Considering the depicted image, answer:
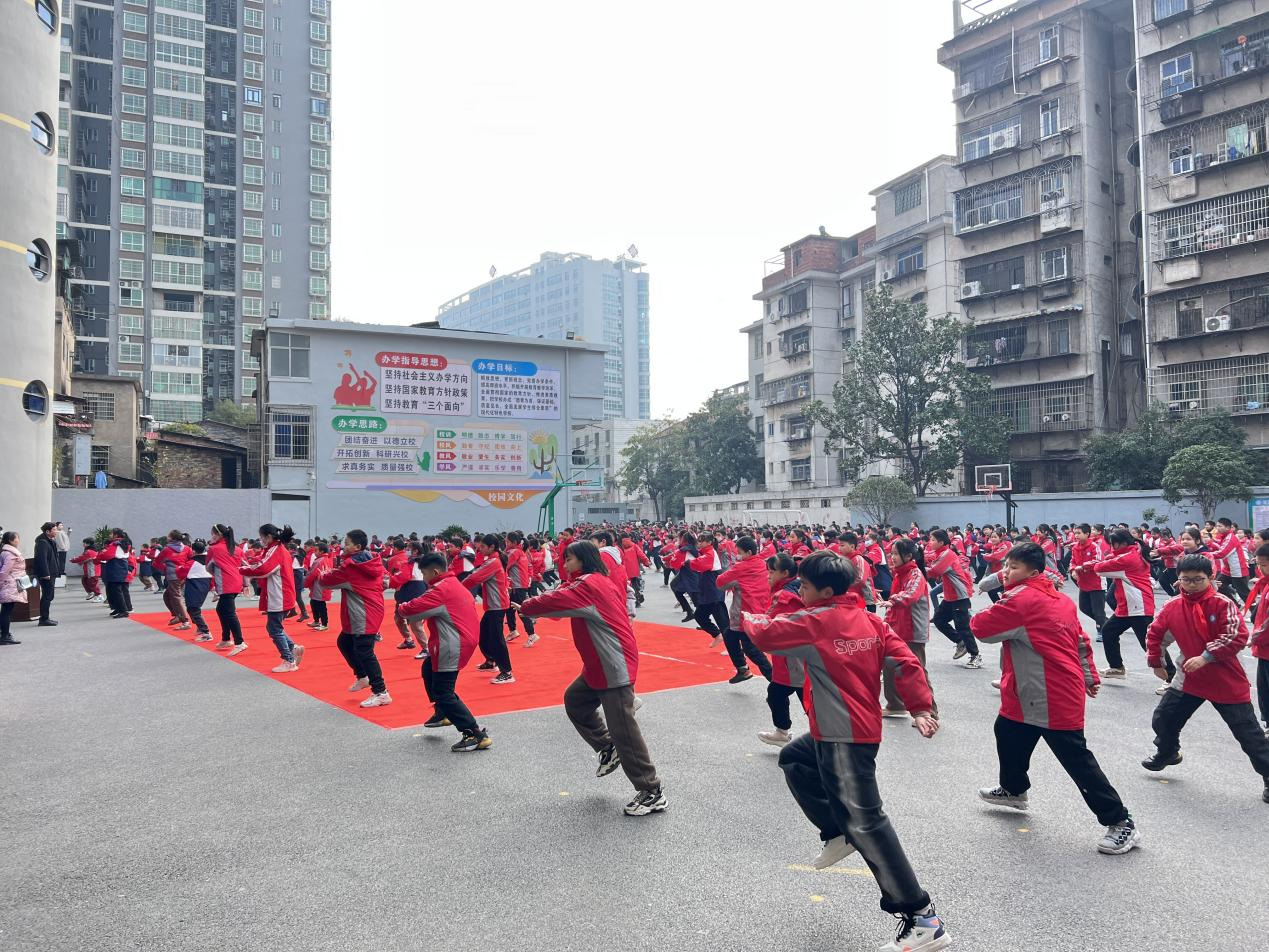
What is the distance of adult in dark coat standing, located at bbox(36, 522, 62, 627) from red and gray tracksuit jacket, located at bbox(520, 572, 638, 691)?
47.8 ft

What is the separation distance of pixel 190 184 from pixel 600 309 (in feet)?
256

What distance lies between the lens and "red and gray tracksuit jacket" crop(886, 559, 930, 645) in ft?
27.9

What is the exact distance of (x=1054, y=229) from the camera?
3906 cm

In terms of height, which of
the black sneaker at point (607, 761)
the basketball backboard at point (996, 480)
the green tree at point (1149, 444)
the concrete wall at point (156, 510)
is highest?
the green tree at point (1149, 444)

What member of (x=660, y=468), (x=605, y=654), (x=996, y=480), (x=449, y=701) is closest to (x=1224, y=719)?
(x=605, y=654)

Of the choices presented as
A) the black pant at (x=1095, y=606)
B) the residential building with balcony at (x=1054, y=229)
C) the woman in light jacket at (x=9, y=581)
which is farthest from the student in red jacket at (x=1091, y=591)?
the residential building with balcony at (x=1054, y=229)

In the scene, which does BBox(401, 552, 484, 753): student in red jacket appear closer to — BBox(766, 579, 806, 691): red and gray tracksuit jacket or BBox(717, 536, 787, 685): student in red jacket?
BBox(766, 579, 806, 691): red and gray tracksuit jacket

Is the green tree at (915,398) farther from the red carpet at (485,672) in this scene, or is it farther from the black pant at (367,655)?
the black pant at (367,655)

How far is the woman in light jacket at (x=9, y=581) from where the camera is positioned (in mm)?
14148

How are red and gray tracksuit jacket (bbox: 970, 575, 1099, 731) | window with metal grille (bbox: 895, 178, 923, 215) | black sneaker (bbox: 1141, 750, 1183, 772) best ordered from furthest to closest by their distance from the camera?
window with metal grille (bbox: 895, 178, 923, 215) → black sneaker (bbox: 1141, 750, 1183, 772) → red and gray tracksuit jacket (bbox: 970, 575, 1099, 731)

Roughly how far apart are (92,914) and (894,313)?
3910 cm

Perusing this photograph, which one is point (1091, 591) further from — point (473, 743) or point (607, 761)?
point (473, 743)

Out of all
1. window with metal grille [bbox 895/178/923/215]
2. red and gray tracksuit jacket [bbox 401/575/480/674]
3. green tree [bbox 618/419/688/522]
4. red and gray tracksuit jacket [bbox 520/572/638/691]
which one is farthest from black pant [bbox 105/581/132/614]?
green tree [bbox 618/419/688/522]

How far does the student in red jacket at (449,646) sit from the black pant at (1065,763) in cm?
391
